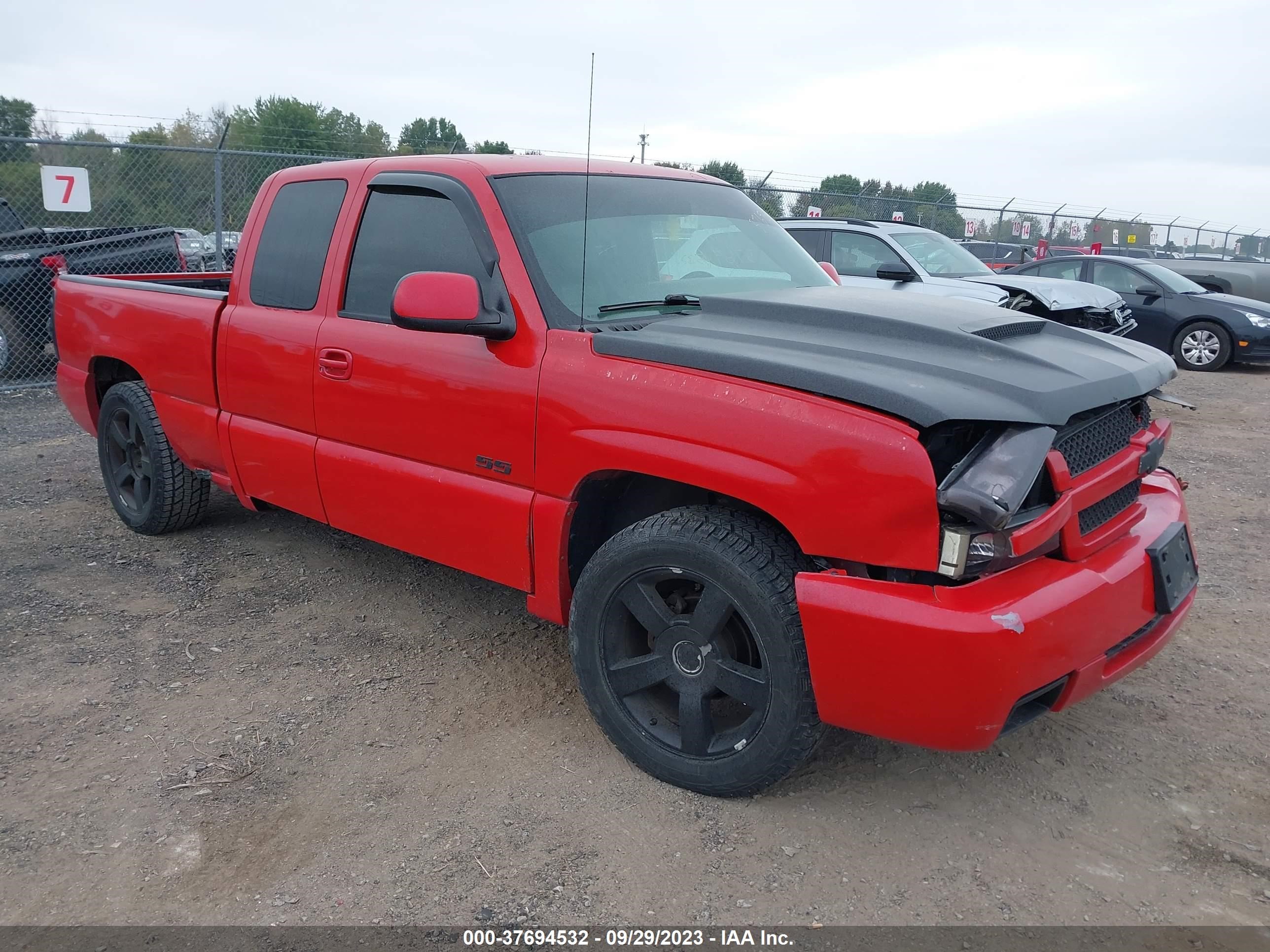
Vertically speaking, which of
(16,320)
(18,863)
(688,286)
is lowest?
(18,863)

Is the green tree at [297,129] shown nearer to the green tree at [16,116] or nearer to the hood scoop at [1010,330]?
the green tree at [16,116]

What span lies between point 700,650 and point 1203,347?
1169 centimetres

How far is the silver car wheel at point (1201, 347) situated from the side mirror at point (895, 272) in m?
5.07

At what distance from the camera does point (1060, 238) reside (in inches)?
996

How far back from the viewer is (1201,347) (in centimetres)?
1203

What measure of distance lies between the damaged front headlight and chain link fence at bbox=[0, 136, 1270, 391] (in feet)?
18.1

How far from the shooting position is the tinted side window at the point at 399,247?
3.43m

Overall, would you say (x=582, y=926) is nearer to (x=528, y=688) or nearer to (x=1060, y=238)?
(x=528, y=688)

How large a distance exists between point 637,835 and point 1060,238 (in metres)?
26.2

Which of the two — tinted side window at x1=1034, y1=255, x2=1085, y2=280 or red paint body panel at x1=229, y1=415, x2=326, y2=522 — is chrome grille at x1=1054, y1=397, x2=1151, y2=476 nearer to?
red paint body panel at x1=229, y1=415, x2=326, y2=522

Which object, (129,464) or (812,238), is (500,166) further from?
(812,238)

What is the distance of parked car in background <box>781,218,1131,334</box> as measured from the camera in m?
8.87

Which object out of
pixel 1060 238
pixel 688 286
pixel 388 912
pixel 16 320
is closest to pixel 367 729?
pixel 388 912

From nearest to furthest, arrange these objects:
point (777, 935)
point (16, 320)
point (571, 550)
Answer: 1. point (777, 935)
2. point (571, 550)
3. point (16, 320)
